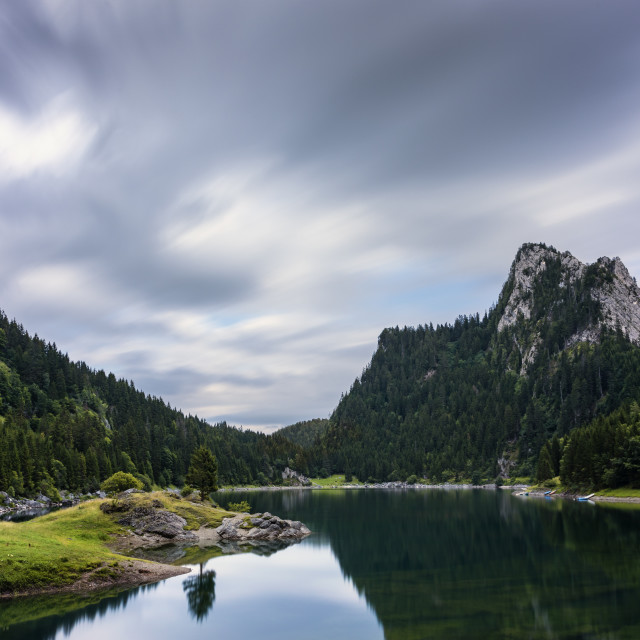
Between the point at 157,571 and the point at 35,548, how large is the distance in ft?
39.4

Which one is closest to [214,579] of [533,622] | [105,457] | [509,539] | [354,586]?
[354,586]

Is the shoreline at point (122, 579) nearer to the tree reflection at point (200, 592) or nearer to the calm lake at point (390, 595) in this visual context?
the calm lake at point (390, 595)

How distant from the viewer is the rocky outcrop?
84500 mm

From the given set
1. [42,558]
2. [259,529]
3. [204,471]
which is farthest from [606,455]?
[42,558]

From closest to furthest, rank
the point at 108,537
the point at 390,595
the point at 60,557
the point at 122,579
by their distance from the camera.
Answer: the point at 390,595, the point at 60,557, the point at 122,579, the point at 108,537

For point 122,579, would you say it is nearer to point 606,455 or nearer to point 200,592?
point 200,592

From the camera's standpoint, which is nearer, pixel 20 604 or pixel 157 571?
pixel 20 604

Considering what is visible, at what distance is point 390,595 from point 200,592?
687 inches

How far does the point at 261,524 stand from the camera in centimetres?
8781

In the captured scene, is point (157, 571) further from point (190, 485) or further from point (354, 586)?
point (190, 485)

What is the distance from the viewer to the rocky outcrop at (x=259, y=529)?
3327 inches

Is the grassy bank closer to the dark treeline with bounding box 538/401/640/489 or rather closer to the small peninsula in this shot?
the small peninsula

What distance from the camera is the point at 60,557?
4925 centimetres

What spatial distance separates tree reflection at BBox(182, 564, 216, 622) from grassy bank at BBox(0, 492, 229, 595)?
491cm
